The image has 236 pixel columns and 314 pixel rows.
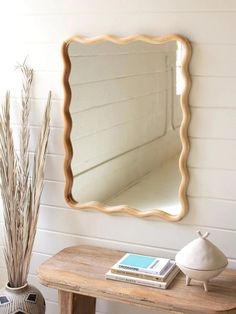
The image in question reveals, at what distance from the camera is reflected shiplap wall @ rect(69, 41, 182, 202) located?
2031mm

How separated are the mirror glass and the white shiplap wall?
6 centimetres

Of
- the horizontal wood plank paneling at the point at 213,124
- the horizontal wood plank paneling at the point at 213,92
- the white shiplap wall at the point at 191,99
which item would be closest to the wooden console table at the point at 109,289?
the white shiplap wall at the point at 191,99

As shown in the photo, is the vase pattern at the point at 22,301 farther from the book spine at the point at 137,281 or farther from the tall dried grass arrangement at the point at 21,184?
the book spine at the point at 137,281

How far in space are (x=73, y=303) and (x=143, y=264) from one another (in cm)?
31

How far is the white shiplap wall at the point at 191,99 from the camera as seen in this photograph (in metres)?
1.91

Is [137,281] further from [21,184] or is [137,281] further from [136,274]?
[21,184]

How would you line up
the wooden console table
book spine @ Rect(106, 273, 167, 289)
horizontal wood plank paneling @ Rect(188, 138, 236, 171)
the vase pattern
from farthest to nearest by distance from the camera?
the vase pattern
horizontal wood plank paneling @ Rect(188, 138, 236, 171)
book spine @ Rect(106, 273, 167, 289)
the wooden console table

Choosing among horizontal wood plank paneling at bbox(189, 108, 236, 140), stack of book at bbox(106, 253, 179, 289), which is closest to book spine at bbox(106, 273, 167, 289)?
stack of book at bbox(106, 253, 179, 289)

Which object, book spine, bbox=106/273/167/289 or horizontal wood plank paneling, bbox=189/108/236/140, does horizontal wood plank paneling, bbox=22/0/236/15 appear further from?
book spine, bbox=106/273/167/289

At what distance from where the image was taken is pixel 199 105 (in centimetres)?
196

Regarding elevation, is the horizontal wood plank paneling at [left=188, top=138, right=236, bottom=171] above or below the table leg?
above

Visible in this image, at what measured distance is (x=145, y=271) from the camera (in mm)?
1890

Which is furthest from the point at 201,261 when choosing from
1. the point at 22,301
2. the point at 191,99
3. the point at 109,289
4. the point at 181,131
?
the point at 22,301

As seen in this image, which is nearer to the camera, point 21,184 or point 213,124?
point 213,124
